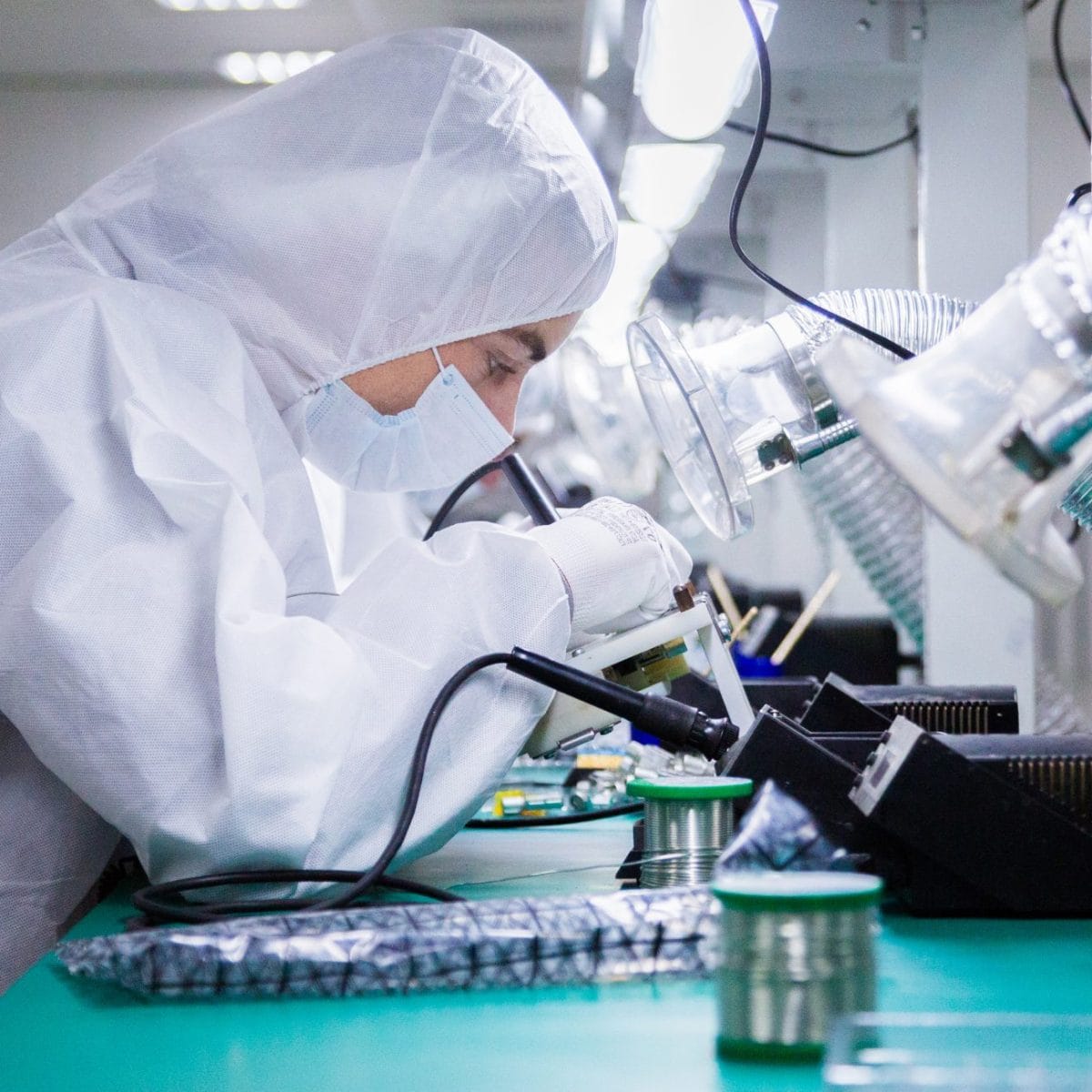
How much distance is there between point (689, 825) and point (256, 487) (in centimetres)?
49

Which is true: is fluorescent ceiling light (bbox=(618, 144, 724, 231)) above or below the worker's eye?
above

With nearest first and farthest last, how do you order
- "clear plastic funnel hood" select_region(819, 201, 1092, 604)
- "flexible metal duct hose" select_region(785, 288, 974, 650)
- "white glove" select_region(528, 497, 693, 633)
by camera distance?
"clear plastic funnel hood" select_region(819, 201, 1092, 604)
"white glove" select_region(528, 497, 693, 633)
"flexible metal duct hose" select_region(785, 288, 974, 650)

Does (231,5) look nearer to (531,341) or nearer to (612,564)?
(531,341)

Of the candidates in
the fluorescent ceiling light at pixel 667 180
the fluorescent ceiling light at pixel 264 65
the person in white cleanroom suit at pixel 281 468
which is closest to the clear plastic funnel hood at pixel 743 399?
Result: the person in white cleanroom suit at pixel 281 468

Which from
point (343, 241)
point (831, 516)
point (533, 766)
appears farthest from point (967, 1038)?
point (831, 516)

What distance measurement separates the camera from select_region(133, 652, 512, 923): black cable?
0.88 m

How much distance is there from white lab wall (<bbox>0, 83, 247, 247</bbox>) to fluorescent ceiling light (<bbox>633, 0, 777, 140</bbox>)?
3625mm

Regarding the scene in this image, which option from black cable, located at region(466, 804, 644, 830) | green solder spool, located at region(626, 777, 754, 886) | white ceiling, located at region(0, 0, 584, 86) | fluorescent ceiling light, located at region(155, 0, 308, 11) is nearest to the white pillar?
black cable, located at region(466, 804, 644, 830)

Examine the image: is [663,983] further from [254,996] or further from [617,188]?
[617,188]

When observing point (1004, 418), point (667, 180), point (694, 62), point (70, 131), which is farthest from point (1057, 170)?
point (1004, 418)

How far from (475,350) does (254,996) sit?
2.81 ft

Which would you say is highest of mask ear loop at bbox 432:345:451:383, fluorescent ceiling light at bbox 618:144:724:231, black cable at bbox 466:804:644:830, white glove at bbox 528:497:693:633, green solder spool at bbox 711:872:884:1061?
fluorescent ceiling light at bbox 618:144:724:231

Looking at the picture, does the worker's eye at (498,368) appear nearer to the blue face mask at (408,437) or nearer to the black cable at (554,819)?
the blue face mask at (408,437)

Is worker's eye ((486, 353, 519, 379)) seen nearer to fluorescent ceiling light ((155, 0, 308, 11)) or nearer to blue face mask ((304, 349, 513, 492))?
A: blue face mask ((304, 349, 513, 492))
